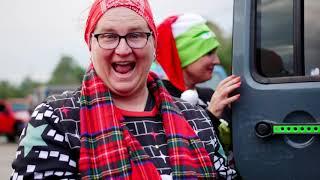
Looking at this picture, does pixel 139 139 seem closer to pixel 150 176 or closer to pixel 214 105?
pixel 150 176

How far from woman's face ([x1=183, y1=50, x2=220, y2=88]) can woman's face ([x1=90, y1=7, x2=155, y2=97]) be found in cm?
125

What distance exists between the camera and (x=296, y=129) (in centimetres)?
231

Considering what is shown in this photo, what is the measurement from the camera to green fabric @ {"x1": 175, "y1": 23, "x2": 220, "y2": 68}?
11.2ft

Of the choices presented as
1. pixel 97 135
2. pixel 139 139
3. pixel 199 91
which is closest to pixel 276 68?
pixel 139 139

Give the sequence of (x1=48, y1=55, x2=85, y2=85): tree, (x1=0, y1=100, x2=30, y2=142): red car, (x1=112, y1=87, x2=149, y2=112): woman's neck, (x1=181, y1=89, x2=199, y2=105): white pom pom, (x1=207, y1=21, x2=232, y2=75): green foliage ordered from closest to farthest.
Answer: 1. (x1=112, y1=87, x2=149, y2=112): woman's neck
2. (x1=181, y1=89, x2=199, y2=105): white pom pom
3. (x1=207, y1=21, x2=232, y2=75): green foliage
4. (x1=0, y1=100, x2=30, y2=142): red car
5. (x1=48, y1=55, x2=85, y2=85): tree

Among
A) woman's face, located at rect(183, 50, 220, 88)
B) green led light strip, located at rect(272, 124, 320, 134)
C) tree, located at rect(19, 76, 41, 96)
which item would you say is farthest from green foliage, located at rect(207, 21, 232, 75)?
tree, located at rect(19, 76, 41, 96)

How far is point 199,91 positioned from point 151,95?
1306 mm

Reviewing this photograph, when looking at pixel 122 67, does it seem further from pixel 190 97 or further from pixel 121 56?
pixel 190 97

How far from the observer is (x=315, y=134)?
2.28 metres

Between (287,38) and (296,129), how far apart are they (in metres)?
0.43

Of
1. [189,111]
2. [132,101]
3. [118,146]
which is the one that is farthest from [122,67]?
[189,111]

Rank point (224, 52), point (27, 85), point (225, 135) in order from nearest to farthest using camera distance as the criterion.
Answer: point (225, 135) → point (224, 52) → point (27, 85)

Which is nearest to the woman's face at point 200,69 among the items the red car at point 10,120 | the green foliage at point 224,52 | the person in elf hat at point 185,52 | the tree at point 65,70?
the person in elf hat at point 185,52

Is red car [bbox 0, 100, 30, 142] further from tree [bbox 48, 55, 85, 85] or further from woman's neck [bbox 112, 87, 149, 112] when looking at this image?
tree [bbox 48, 55, 85, 85]
